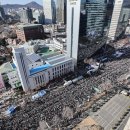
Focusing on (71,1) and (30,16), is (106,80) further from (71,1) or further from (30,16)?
(30,16)

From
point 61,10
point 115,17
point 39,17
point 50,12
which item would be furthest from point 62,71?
point 50,12

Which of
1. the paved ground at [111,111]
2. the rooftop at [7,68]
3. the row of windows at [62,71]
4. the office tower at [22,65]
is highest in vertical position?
the office tower at [22,65]

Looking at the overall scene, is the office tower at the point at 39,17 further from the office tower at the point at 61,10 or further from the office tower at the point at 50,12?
the office tower at the point at 61,10

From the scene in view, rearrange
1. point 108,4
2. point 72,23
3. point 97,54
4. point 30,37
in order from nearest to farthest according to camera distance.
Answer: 1. point 72,23
2. point 108,4
3. point 97,54
4. point 30,37

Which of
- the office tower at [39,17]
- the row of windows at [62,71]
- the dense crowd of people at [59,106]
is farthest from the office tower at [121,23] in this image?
the office tower at [39,17]

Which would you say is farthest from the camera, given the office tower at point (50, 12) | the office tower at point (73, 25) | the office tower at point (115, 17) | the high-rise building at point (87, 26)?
the office tower at point (50, 12)

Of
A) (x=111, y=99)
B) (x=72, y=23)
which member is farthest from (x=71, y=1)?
(x=111, y=99)

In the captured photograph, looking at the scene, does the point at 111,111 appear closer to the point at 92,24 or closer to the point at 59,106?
the point at 59,106
